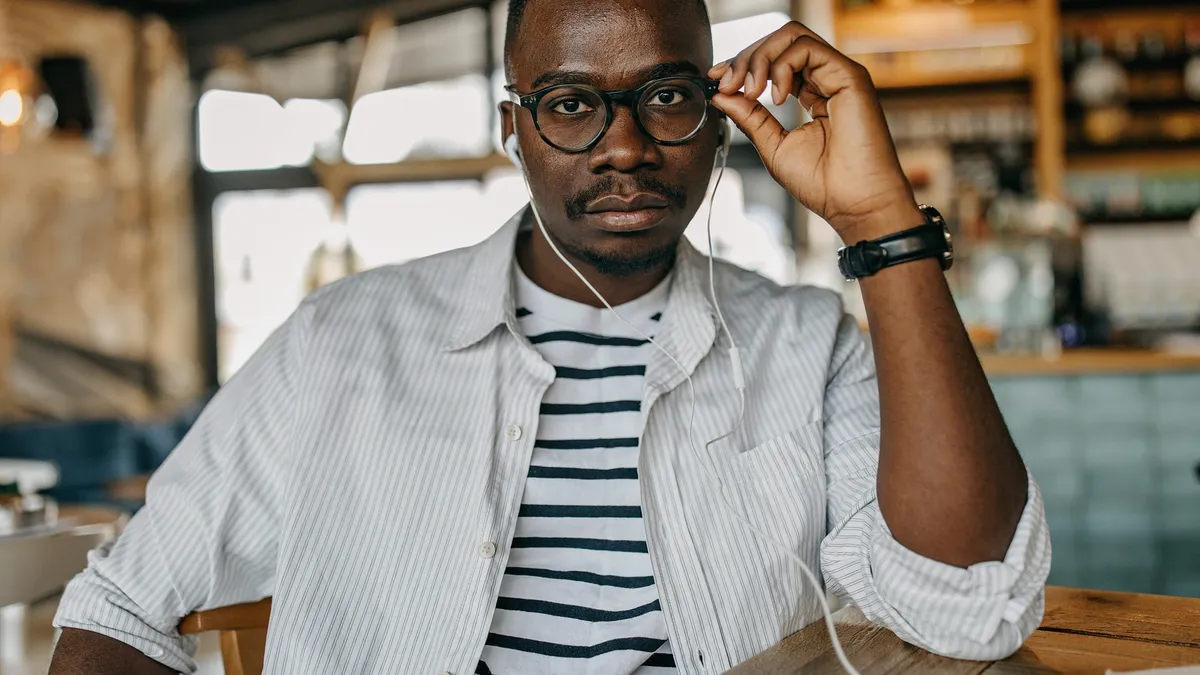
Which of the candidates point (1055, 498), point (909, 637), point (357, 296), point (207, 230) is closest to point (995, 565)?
point (909, 637)

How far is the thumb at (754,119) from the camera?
1295 millimetres

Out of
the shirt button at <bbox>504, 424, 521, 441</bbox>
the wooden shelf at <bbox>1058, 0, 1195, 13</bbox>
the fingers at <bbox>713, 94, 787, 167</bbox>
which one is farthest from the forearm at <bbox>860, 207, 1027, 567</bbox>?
the wooden shelf at <bbox>1058, 0, 1195, 13</bbox>

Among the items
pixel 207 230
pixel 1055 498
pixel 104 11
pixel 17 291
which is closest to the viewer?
pixel 1055 498

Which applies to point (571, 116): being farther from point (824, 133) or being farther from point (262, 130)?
point (262, 130)

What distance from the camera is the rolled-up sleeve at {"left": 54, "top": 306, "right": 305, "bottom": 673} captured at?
1233mm

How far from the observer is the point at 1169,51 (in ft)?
18.8

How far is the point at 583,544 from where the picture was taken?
130cm

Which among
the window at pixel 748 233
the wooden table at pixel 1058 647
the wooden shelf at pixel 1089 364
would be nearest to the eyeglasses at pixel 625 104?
the wooden table at pixel 1058 647

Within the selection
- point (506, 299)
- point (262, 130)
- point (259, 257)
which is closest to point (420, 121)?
point (262, 130)

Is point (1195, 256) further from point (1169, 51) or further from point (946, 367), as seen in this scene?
point (946, 367)

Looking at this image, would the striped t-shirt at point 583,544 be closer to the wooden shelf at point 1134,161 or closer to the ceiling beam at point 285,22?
the wooden shelf at point 1134,161

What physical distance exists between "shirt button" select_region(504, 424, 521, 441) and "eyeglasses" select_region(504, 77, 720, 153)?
1.19ft

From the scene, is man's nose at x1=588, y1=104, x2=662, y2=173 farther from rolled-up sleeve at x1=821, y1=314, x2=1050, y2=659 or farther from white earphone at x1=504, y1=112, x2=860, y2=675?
rolled-up sleeve at x1=821, y1=314, x2=1050, y2=659

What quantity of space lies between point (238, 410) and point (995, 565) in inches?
36.7
